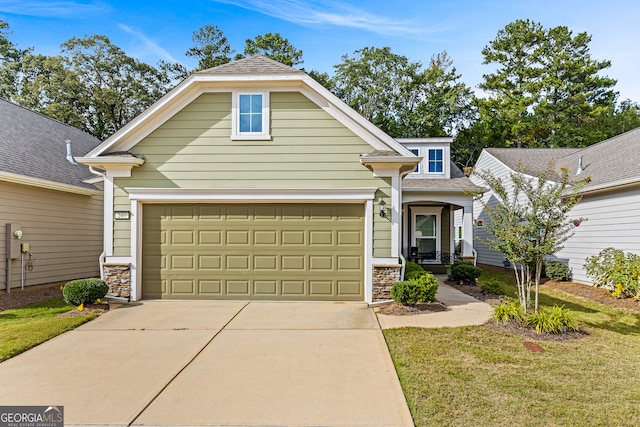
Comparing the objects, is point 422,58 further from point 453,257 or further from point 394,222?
point 394,222

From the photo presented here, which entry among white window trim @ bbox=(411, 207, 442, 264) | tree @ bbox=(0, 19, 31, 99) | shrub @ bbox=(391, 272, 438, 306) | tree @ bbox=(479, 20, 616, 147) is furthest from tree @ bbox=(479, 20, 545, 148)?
tree @ bbox=(0, 19, 31, 99)

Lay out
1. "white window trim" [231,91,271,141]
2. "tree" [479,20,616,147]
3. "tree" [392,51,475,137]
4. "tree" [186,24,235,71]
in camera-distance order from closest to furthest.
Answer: "white window trim" [231,91,271,141]
"tree" [479,20,616,147]
"tree" [392,51,475,137]
"tree" [186,24,235,71]

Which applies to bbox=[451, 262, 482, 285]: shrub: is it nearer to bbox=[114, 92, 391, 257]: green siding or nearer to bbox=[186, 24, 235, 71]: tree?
bbox=[114, 92, 391, 257]: green siding

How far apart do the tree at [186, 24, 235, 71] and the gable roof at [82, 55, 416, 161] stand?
23103 millimetres

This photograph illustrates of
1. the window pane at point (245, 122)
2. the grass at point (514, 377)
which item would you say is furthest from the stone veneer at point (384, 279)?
the window pane at point (245, 122)

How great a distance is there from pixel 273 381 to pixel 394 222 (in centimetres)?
485

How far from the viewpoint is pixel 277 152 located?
853cm

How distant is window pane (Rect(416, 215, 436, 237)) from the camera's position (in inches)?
→ 564

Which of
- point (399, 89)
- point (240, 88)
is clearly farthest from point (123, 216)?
point (399, 89)

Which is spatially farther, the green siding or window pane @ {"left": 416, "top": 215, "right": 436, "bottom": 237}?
window pane @ {"left": 416, "top": 215, "right": 436, "bottom": 237}

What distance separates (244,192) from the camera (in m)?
8.46

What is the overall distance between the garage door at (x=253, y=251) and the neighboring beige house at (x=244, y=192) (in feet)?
0.07

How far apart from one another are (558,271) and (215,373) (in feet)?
39.6

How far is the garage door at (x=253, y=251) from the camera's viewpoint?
848 centimetres
